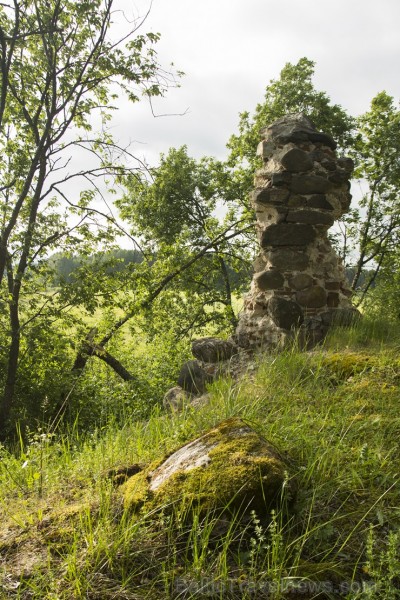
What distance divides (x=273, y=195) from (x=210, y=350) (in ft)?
6.50

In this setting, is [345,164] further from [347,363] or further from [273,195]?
[347,363]

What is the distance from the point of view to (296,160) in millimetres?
5359

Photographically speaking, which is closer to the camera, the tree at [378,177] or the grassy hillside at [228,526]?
the grassy hillside at [228,526]

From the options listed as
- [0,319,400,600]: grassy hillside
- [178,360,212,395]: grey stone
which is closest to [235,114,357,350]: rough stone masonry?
[178,360,212,395]: grey stone

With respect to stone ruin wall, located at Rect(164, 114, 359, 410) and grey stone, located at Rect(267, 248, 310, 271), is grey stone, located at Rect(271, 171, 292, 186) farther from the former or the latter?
grey stone, located at Rect(267, 248, 310, 271)

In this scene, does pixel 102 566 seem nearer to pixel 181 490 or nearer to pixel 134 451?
pixel 181 490

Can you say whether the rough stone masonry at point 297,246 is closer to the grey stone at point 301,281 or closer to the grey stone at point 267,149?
the grey stone at point 301,281

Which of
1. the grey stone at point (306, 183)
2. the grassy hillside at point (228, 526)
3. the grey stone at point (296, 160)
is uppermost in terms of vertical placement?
the grey stone at point (296, 160)

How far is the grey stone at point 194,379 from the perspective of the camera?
4.74 metres

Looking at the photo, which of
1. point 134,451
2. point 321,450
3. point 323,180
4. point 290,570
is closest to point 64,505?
point 134,451

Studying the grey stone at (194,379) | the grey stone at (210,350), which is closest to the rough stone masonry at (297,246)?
the grey stone at (210,350)

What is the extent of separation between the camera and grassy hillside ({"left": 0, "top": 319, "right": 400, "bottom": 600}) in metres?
1.58

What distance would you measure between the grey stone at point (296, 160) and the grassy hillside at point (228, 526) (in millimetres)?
3219

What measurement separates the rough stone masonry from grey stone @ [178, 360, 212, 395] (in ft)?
2.55
